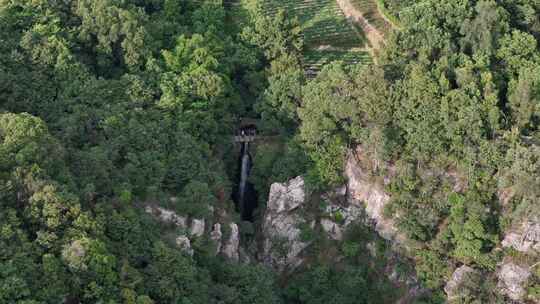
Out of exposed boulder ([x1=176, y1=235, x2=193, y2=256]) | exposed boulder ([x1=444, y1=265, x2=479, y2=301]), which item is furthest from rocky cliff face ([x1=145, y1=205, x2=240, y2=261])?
exposed boulder ([x1=444, y1=265, x2=479, y2=301])

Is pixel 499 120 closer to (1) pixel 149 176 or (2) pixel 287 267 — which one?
(2) pixel 287 267

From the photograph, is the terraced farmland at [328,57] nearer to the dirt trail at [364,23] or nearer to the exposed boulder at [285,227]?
the dirt trail at [364,23]

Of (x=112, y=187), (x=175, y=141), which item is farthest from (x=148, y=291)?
(x=175, y=141)

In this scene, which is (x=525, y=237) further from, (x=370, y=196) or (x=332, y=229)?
(x=332, y=229)

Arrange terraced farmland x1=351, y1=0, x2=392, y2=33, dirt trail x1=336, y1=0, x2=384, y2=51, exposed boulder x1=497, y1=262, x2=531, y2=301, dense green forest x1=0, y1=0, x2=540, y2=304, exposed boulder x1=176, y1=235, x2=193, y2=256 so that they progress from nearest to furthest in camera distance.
→ dense green forest x1=0, y1=0, x2=540, y2=304, exposed boulder x1=176, y1=235, x2=193, y2=256, exposed boulder x1=497, y1=262, x2=531, y2=301, dirt trail x1=336, y1=0, x2=384, y2=51, terraced farmland x1=351, y1=0, x2=392, y2=33

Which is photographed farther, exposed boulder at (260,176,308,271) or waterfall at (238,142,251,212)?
waterfall at (238,142,251,212)

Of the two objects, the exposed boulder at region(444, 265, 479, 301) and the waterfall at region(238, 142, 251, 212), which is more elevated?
the waterfall at region(238, 142, 251, 212)

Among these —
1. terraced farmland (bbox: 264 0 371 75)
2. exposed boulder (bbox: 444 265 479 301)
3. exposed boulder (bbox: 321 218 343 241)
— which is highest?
terraced farmland (bbox: 264 0 371 75)

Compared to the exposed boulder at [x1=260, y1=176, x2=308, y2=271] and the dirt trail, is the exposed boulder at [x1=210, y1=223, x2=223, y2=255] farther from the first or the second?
the dirt trail

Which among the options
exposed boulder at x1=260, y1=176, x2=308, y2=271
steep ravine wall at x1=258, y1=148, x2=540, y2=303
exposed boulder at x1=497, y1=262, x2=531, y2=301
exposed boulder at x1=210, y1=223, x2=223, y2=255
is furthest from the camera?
exposed boulder at x1=260, y1=176, x2=308, y2=271
